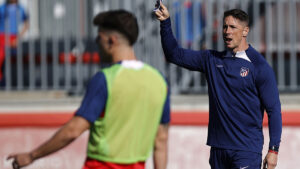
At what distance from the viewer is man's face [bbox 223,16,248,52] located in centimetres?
498

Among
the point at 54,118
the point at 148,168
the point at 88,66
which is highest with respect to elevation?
the point at 88,66

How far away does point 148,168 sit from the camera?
790cm

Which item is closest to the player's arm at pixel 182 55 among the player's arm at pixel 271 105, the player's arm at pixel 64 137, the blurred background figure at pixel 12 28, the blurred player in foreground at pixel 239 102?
the blurred player in foreground at pixel 239 102

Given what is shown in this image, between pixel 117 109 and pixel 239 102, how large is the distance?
161cm

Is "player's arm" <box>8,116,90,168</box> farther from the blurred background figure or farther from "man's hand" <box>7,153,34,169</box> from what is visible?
the blurred background figure

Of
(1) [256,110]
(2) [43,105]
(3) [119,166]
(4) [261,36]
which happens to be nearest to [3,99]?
(2) [43,105]

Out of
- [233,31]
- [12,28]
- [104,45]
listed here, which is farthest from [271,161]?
[12,28]

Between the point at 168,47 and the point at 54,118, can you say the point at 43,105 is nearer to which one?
the point at 54,118

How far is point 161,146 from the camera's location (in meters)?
3.94

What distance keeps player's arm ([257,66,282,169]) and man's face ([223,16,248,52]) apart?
28cm

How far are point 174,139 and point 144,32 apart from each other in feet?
4.73

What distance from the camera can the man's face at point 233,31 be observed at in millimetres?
4980

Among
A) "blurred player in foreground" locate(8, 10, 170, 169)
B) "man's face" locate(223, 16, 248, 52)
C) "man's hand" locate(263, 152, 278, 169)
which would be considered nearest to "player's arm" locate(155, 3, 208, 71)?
"man's face" locate(223, 16, 248, 52)

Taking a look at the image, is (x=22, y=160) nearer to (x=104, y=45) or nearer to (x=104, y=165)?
(x=104, y=165)
